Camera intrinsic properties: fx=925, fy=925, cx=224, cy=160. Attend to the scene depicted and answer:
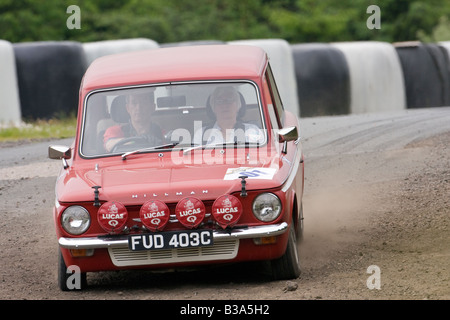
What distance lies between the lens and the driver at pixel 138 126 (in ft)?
23.5

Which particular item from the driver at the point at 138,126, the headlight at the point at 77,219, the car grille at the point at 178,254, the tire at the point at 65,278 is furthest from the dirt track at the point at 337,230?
the driver at the point at 138,126

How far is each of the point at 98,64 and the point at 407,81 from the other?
12.6m

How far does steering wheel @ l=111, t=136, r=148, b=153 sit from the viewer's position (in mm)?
7117

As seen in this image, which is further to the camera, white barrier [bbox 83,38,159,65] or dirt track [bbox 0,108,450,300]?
white barrier [bbox 83,38,159,65]

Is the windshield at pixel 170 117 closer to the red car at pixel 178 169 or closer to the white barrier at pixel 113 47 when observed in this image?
the red car at pixel 178 169

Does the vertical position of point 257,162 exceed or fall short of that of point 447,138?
it exceeds it

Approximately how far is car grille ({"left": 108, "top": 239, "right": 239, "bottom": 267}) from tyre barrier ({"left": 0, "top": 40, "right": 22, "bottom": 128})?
11.7 meters

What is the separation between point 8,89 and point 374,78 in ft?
24.4

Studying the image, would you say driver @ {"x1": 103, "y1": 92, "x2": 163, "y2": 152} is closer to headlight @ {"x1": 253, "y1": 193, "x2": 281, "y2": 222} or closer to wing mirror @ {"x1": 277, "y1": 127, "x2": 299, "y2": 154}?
wing mirror @ {"x1": 277, "y1": 127, "x2": 299, "y2": 154}

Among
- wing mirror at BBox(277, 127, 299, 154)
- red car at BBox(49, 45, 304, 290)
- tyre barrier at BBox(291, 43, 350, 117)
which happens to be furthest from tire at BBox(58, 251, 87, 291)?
tyre barrier at BBox(291, 43, 350, 117)

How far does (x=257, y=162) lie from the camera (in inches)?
264

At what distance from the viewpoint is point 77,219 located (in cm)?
627
